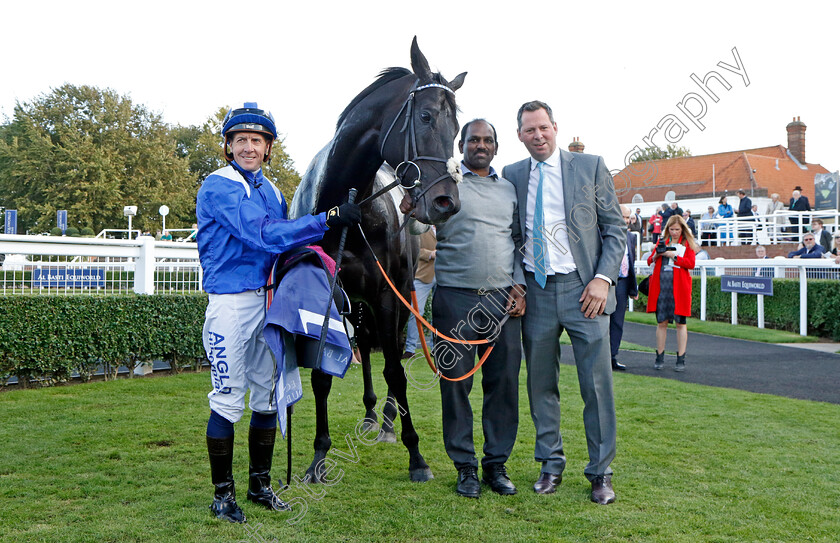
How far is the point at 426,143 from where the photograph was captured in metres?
3.02

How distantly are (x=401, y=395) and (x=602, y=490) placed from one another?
1.32 m

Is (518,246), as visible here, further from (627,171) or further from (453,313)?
(627,171)

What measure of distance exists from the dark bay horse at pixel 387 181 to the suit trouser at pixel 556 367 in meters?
0.75

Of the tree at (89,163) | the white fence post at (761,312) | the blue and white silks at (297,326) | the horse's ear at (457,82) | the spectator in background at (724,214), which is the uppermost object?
the tree at (89,163)

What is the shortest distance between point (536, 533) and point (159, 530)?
1.68m

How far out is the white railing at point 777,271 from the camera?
10.6 metres

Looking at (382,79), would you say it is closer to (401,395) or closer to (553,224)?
(553,224)

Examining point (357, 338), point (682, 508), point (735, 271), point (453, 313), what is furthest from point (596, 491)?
point (735, 271)

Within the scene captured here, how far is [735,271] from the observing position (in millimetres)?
12734

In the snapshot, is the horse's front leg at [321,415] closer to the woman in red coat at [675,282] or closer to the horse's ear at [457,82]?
the horse's ear at [457,82]

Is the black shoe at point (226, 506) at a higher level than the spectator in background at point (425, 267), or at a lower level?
lower

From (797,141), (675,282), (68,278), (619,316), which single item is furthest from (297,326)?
(797,141)

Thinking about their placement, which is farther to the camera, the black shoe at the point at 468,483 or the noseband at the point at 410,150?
the black shoe at the point at 468,483

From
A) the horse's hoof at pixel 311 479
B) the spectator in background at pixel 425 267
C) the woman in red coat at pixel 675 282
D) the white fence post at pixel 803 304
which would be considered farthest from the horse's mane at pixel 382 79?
the white fence post at pixel 803 304
